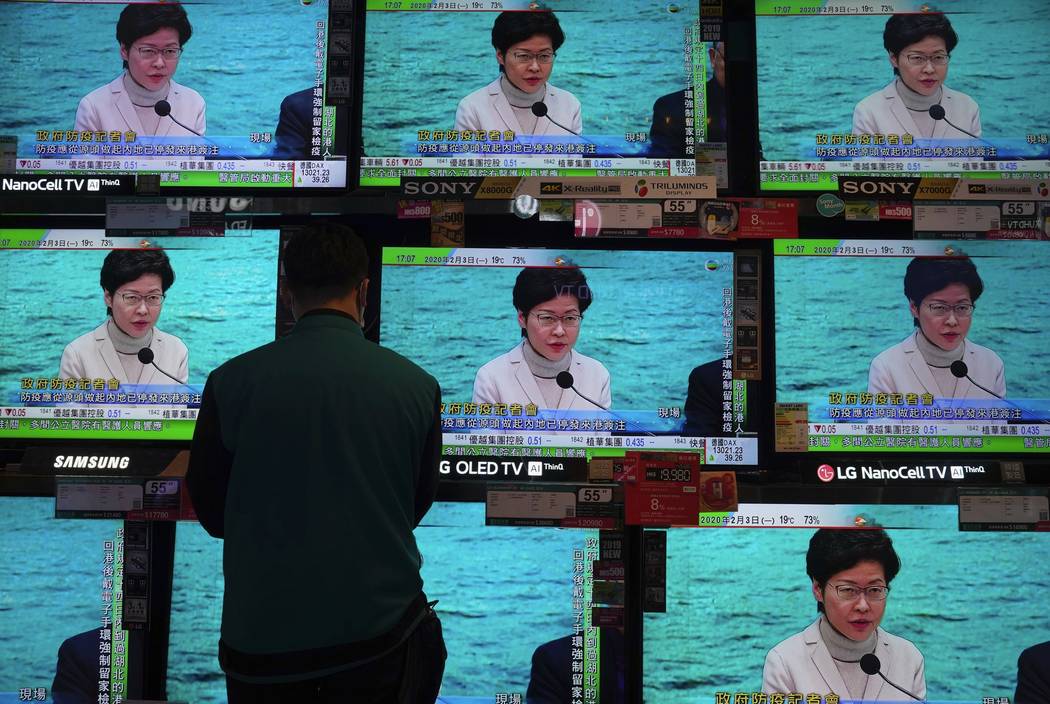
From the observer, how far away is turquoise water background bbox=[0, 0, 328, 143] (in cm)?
232

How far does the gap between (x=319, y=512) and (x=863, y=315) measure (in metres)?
1.39

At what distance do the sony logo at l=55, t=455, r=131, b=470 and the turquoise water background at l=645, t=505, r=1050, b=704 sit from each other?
4.02 feet

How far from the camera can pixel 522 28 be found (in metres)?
2.36

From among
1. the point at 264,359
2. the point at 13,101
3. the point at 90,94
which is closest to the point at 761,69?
the point at 264,359

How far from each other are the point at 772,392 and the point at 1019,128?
0.85m

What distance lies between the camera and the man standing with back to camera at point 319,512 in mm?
1460

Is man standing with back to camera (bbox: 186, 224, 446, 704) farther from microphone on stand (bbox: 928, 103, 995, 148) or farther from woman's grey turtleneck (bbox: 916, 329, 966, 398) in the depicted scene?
microphone on stand (bbox: 928, 103, 995, 148)

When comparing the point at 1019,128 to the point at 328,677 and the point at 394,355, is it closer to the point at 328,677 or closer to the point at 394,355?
the point at 394,355

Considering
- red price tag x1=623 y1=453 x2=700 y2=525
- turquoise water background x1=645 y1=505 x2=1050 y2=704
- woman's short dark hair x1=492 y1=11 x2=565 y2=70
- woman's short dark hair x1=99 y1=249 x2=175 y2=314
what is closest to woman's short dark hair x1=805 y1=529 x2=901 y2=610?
turquoise water background x1=645 y1=505 x2=1050 y2=704

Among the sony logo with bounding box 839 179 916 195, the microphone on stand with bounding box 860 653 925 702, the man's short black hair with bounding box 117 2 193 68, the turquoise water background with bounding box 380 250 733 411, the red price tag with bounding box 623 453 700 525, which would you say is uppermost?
the man's short black hair with bounding box 117 2 193 68

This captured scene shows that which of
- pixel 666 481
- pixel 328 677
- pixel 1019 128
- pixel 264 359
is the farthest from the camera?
pixel 1019 128

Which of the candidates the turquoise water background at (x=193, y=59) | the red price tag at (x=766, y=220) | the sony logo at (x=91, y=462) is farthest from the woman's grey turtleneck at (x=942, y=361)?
the sony logo at (x=91, y=462)

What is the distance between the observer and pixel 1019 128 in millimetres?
2311

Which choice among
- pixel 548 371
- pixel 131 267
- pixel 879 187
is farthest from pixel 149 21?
pixel 879 187
